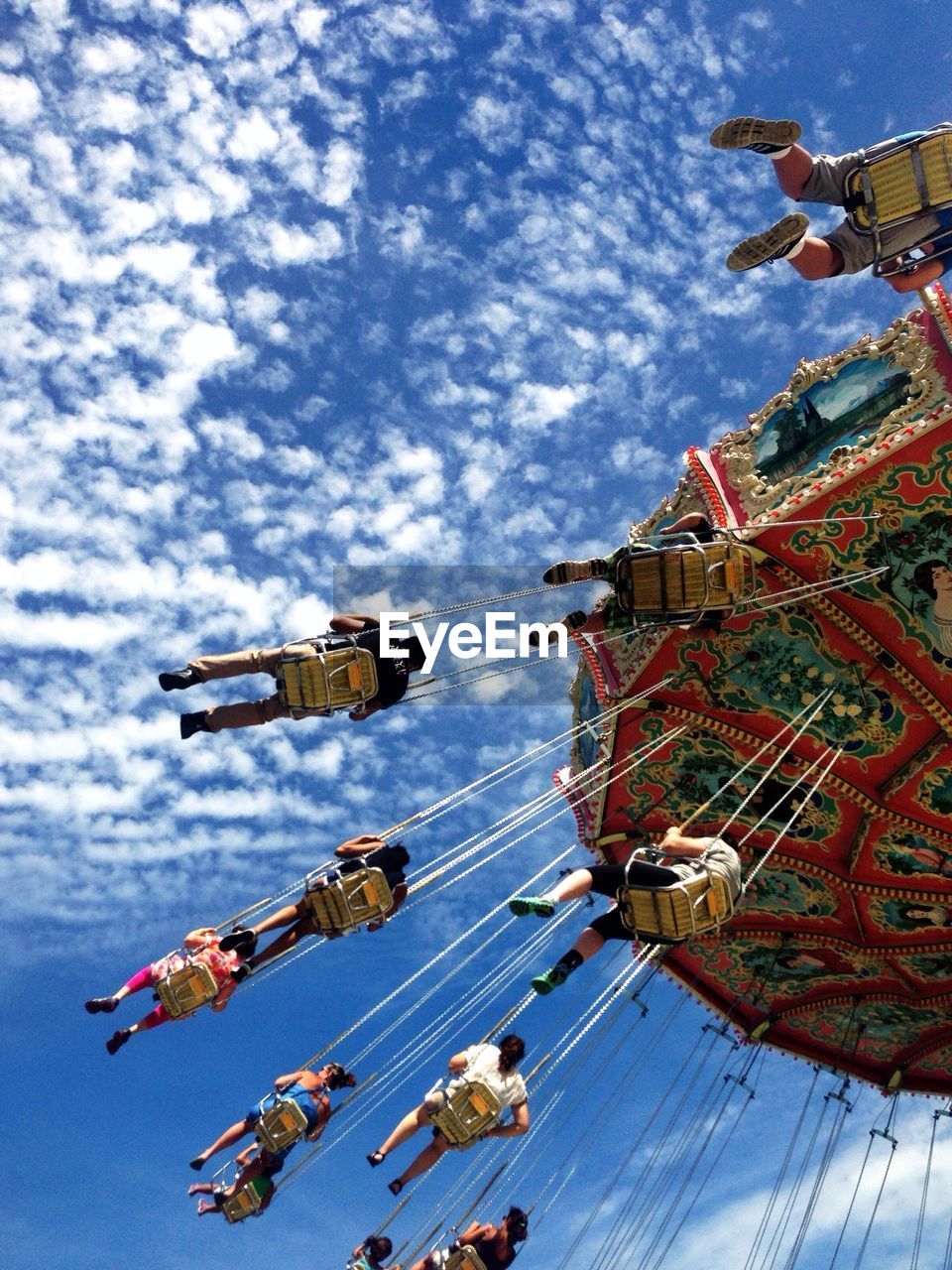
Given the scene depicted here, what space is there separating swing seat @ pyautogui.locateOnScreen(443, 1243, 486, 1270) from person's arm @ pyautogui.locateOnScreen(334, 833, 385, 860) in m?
3.76

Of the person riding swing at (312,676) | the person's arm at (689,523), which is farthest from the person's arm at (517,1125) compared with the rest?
the person's arm at (689,523)

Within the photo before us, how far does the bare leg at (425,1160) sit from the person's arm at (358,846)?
2.52m

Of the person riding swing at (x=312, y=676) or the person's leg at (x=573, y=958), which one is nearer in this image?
the person's leg at (x=573, y=958)

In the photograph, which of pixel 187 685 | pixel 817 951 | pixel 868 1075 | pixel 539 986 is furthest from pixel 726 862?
pixel 868 1075

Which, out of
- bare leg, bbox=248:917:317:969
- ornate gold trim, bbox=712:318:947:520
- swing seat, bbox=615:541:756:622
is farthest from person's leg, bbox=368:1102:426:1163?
ornate gold trim, bbox=712:318:947:520

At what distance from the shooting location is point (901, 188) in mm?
6137

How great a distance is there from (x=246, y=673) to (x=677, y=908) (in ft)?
11.8

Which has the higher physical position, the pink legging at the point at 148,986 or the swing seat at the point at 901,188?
the swing seat at the point at 901,188

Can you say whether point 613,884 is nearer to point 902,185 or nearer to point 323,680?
point 323,680

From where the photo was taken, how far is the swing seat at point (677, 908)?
6066 mm

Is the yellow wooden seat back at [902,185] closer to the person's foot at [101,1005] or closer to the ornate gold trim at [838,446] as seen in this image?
the ornate gold trim at [838,446]

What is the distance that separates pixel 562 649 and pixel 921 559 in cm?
304

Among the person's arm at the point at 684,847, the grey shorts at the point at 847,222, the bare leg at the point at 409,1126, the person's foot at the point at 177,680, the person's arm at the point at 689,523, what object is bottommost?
the bare leg at the point at 409,1126

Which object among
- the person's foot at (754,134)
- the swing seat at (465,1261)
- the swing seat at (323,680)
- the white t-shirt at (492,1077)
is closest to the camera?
the person's foot at (754,134)
